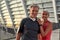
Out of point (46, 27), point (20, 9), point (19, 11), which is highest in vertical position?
point (46, 27)

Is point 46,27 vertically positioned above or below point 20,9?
above

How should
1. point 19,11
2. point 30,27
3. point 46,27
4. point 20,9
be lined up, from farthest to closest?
point 19,11
point 20,9
point 46,27
point 30,27

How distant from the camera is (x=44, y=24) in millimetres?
5379

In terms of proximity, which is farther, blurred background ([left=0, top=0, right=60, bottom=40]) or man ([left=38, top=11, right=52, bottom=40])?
blurred background ([left=0, top=0, right=60, bottom=40])

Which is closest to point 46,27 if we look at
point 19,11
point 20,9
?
point 20,9

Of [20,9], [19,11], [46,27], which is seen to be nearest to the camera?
[46,27]

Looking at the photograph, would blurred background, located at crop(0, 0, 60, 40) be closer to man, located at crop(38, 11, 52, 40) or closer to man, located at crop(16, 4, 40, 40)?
man, located at crop(38, 11, 52, 40)

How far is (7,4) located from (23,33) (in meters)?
34.4

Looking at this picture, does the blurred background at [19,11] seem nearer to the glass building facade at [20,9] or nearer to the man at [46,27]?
the glass building facade at [20,9]

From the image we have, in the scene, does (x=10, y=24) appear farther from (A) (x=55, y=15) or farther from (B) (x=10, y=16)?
(A) (x=55, y=15)

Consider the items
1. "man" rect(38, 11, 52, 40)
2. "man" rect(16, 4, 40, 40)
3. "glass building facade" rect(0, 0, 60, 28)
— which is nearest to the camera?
"man" rect(16, 4, 40, 40)

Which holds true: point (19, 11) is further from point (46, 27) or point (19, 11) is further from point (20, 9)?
point (46, 27)

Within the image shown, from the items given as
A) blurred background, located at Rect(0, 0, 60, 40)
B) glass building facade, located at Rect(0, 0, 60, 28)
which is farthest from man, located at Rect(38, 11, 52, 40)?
glass building facade, located at Rect(0, 0, 60, 28)

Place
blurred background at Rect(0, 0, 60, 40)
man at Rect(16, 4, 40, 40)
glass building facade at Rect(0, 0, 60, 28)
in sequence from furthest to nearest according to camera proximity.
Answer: glass building facade at Rect(0, 0, 60, 28), blurred background at Rect(0, 0, 60, 40), man at Rect(16, 4, 40, 40)
